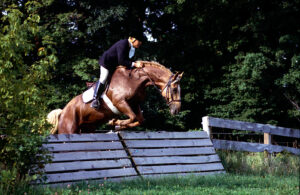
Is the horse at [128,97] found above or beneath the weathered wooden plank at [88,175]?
above

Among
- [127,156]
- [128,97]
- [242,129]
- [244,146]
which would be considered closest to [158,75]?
[128,97]

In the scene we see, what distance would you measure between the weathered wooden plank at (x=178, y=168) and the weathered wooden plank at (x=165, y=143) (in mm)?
537

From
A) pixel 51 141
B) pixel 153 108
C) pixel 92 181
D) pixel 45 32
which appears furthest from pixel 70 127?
pixel 153 108

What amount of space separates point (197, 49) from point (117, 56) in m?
12.3

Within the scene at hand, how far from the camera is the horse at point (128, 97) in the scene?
8.46 m

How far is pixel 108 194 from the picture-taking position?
18.0 feet

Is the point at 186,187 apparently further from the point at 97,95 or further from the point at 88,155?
the point at 97,95

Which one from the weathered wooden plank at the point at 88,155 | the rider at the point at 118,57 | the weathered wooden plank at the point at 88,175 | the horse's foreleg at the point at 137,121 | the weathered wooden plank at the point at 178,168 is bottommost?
the weathered wooden plank at the point at 178,168

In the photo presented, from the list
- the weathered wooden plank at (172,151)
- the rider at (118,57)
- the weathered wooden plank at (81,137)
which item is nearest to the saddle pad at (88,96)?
the rider at (118,57)

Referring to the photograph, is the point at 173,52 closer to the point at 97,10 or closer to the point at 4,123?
the point at 97,10

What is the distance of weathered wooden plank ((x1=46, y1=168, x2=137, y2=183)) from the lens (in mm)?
6520

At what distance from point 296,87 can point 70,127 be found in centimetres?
1271

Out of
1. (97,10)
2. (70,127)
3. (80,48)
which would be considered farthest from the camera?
(80,48)

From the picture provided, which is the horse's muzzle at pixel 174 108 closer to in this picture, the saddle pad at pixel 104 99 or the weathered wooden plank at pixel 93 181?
the saddle pad at pixel 104 99
